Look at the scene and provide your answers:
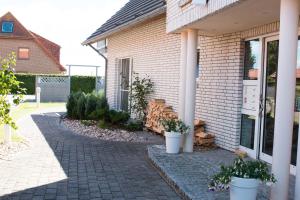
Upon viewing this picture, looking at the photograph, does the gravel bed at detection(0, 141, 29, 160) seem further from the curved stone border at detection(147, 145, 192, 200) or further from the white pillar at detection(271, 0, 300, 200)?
the white pillar at detection(271, 0, 300, 200)

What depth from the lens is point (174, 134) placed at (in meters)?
8.67

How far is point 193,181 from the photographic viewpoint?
6496 millimetres

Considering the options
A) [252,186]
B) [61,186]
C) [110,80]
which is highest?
[110,80]

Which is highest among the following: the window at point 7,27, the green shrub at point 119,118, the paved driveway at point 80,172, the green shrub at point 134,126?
the window at point 7,27

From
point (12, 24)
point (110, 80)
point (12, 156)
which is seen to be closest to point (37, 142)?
point (12, 156)

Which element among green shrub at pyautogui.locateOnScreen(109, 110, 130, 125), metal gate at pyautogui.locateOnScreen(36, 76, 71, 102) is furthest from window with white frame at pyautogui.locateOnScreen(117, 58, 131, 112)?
metal gate at pyautogui.locateOnScreen(36, 76, 71, 102)

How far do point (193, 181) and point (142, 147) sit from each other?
3712mm

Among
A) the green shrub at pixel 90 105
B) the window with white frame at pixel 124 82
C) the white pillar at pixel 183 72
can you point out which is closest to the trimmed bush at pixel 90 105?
the green shrub at pixel 90 105

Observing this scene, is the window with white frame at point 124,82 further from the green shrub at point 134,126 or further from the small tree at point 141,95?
the green shrub at point 134,126

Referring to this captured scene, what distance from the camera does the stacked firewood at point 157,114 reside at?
11.5 meters

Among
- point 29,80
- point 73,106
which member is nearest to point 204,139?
point 73,106

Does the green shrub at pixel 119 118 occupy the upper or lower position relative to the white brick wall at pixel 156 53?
lower

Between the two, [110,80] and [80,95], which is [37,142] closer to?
[80,95]

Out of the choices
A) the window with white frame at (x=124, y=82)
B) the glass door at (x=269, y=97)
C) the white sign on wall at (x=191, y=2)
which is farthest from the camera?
the window with white frame at (x=124, y=82)
